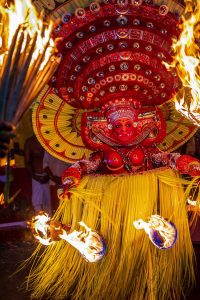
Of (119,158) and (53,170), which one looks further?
(53,170)

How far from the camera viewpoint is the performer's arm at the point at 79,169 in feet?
7.64

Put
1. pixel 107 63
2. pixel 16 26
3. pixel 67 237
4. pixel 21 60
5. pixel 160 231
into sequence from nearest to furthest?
pixel 21 60, pixel 16 26, pixel 160 231, pixel 67 237, pixel 107 63

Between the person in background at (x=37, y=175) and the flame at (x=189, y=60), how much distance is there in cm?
168

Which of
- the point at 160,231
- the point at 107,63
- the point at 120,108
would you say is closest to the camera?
the point at 160,231

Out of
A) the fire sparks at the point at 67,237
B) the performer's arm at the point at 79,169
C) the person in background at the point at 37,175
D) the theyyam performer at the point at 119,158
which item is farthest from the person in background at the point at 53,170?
the fire sparks at the point at 67,237

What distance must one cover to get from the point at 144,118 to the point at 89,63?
0.49 m

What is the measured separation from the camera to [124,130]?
233 centimetres

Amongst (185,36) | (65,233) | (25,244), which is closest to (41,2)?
(185,36)

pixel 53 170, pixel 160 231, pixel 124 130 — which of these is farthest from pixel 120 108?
pixel 53 170

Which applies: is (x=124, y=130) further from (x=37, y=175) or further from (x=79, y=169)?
(x=37, y=175)

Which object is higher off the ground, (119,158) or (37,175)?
(119,158)

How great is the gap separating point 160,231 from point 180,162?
48cm

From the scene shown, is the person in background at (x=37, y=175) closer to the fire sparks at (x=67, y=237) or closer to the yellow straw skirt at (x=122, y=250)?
the yellow straw skirt at (x=122, y=250)

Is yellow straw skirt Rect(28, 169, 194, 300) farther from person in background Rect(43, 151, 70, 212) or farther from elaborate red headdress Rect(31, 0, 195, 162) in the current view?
person in background Rect(43, 151, 70, 212)
